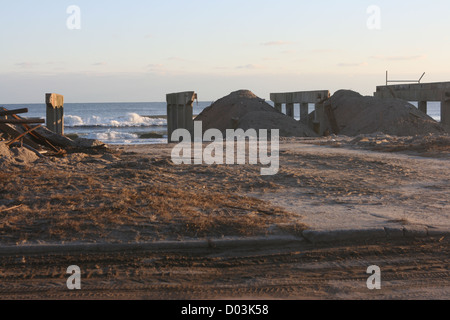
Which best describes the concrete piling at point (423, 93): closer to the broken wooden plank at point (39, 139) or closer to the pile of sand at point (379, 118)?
the pile of sand at point (379, 118)

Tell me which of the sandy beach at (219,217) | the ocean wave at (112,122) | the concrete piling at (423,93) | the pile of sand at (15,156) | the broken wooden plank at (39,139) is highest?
the concrete piling at (423,93)

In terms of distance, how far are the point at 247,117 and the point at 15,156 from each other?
654 inches

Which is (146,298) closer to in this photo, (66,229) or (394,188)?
(66,229)

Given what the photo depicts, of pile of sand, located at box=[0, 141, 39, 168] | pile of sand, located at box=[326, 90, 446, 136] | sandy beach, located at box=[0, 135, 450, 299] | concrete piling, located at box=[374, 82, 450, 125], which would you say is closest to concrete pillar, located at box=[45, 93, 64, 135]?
pile of sand, located at box=[0, 141, 39, 168]

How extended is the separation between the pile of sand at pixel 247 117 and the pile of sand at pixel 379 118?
2.47 m

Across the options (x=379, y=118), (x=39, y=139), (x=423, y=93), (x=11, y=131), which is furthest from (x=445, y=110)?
(x=11, y=131)

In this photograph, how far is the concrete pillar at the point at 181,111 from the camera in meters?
23.0

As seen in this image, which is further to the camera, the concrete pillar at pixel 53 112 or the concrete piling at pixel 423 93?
the concrete piling at pixel 423 93

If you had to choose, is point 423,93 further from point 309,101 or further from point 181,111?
point 181,111

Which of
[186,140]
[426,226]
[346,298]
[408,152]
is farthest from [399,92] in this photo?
[346,298]

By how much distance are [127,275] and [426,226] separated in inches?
146

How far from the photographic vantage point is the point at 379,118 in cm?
2747

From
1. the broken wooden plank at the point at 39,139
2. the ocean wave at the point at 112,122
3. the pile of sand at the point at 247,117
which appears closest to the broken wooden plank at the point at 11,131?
the broken wooden plank at the point at 39,139
